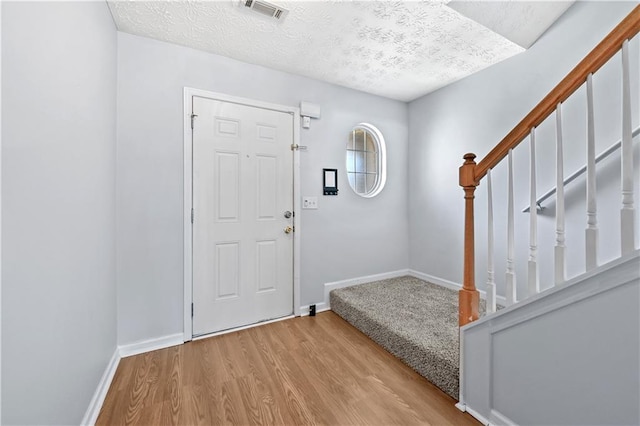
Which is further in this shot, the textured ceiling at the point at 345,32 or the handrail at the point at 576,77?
the textured ceiling at the point at 345,32

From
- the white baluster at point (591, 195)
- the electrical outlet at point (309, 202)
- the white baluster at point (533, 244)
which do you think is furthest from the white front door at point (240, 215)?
the white baluster at point (591, 195)

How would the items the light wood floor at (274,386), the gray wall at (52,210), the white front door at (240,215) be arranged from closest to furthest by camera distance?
1. the gray wall at (52,210)
2. the light wood floor at (274,386)
3. the white front door at (240,215)

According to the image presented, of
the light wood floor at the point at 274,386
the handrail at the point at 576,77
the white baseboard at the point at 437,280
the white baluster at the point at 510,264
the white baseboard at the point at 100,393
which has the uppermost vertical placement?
the handrail at the point at 576,77

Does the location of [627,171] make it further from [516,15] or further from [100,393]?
[100,393]

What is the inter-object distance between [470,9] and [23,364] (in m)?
2.92

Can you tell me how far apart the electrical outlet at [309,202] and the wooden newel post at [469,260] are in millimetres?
1499

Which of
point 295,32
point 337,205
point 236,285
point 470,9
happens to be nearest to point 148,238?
point 236,285

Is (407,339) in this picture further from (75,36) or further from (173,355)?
(75,36)

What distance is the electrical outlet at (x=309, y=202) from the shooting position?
264cm

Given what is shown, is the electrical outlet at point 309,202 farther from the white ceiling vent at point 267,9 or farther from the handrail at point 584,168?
the handrail at point 584,168

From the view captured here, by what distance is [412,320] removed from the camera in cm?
207

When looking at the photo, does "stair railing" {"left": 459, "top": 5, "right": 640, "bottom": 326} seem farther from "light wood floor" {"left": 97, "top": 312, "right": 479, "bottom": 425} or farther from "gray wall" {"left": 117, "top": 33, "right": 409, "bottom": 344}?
"gray wall" {"left": 117, "top": 33, "right": 409, "bottom": 344}

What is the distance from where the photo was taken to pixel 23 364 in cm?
81

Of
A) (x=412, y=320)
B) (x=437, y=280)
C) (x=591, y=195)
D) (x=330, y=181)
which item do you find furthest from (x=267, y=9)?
(x=437, y=280)
